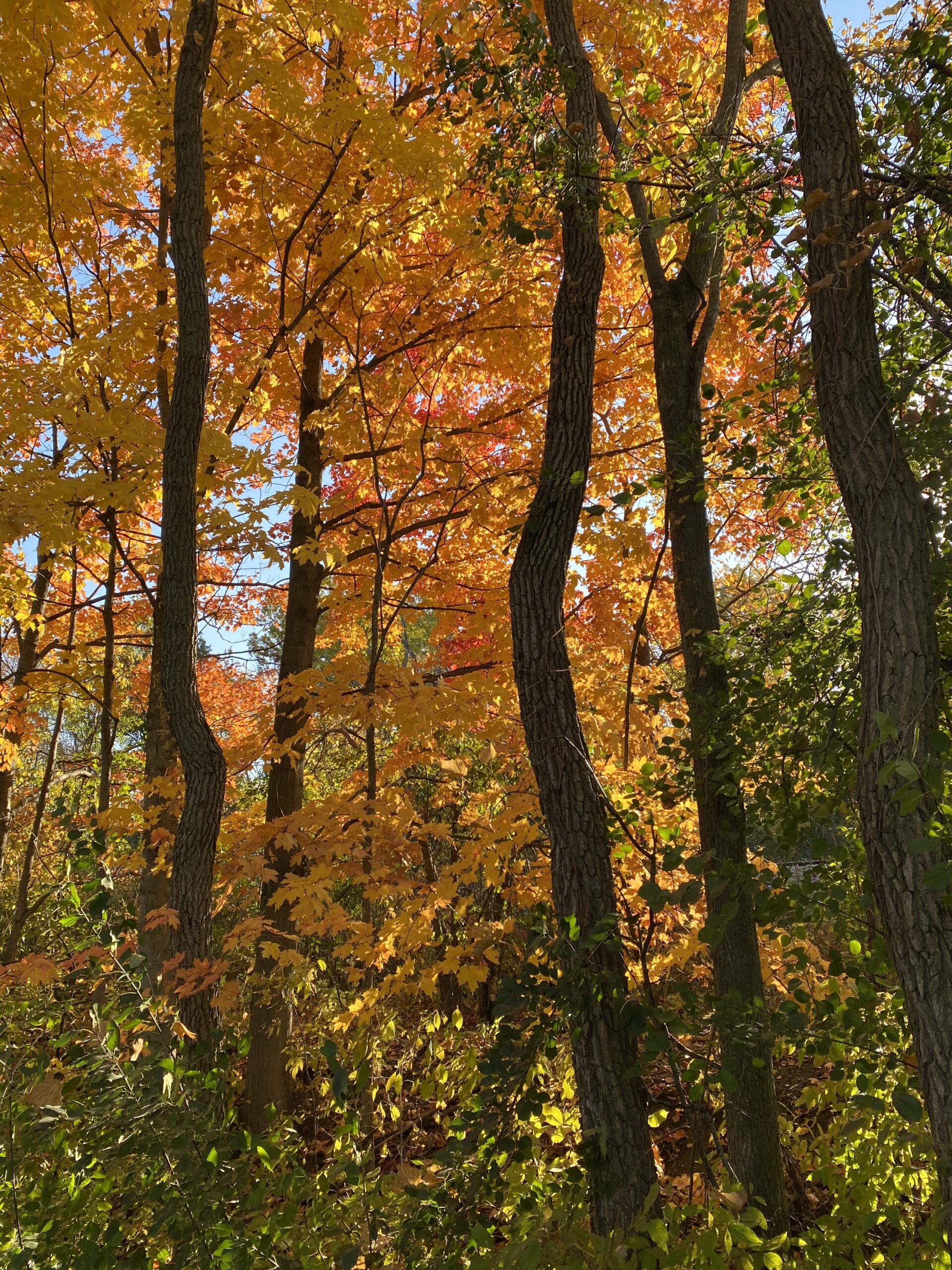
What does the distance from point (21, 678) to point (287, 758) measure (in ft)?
12.4

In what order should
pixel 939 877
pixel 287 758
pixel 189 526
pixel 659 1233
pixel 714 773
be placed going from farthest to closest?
pixel 287 758 < pixel 189 526 < pixel 714 773 < pixel 659 1233 < pixel 939 877

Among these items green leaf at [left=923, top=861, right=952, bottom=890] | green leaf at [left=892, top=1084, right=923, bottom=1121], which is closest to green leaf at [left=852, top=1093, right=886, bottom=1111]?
green leaf at [left=892, top=1084, right=923, bottom=1121]

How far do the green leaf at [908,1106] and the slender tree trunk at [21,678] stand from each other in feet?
22.0

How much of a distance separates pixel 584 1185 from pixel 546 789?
54.4 inches

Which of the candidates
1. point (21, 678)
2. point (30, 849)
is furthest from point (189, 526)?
point (30, 849)

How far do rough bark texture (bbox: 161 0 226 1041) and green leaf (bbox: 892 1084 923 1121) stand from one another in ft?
10.7

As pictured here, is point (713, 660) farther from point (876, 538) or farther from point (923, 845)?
point (923, 845)

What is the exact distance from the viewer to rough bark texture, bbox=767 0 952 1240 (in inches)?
85.0

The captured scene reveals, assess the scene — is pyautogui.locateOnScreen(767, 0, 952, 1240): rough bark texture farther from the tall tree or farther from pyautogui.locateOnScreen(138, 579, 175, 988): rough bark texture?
pyautogui.locateOnScreen(138, 579, 175, 988): rough bark texture

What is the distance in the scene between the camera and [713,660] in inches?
132

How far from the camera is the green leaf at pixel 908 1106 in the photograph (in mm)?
2031

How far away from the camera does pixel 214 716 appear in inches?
429

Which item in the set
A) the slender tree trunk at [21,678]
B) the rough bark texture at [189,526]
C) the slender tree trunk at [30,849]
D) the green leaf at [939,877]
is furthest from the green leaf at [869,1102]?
the slender tree trunk at [21,678]

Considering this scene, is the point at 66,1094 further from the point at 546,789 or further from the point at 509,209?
the point at 509,209
